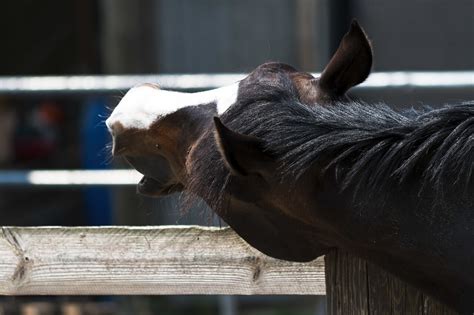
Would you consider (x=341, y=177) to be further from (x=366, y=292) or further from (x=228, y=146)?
(x=366, y=292)

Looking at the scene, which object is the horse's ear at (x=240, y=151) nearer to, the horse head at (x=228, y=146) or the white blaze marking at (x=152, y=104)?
the horse head at (x=228, y=146)

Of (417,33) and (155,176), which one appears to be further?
(417,33)

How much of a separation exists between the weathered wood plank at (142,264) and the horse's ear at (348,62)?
37 centimetres

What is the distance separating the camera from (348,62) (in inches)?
80.6

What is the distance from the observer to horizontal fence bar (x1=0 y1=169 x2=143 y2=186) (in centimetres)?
408

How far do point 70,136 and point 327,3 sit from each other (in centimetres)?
318

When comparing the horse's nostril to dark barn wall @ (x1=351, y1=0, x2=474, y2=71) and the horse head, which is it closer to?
the horse head

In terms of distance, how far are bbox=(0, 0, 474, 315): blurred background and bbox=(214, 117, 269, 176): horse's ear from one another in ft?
9.27

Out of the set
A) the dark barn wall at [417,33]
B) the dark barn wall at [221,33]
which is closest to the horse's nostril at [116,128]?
the dark barn wall at [417,33]

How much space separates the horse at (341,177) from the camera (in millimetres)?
1724

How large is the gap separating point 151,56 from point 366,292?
4350 millimetres

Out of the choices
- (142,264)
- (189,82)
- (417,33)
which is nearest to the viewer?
(142,264)

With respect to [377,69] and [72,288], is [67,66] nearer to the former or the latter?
[377,69]

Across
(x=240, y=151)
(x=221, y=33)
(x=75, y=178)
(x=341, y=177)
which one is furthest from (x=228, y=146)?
(x=221, y=33)
